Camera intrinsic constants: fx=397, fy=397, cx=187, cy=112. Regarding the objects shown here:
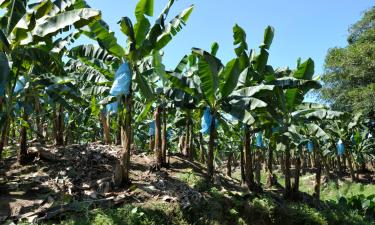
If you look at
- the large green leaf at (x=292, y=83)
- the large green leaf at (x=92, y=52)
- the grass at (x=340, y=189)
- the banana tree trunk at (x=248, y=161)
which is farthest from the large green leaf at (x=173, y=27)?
the grass at (x=340, y=189)

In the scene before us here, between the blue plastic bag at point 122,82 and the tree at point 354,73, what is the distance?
15131mm

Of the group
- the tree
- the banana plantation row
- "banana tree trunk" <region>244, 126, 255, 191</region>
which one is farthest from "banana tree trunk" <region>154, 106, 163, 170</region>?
the tree

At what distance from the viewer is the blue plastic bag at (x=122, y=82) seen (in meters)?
8.78

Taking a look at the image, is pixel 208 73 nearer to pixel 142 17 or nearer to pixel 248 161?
pixel 142 17

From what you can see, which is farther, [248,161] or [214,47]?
[214,47]

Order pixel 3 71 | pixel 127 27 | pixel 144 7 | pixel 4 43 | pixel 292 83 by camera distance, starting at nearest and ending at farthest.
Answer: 1. pixel 3 71
2. pixel 4 43
3. pixel 127 27
4. pixel 144 7
5. pixel 292 83

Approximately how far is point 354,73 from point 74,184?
1689 centimetres

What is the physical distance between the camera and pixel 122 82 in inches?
348

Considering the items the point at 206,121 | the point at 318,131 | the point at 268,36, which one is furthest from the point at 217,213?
the point at 268,36

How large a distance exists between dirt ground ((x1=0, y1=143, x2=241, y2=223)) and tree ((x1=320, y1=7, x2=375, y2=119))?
36.5 ft

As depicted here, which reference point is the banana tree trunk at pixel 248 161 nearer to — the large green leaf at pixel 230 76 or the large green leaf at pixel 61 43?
the large green leaf at pixel 230 76

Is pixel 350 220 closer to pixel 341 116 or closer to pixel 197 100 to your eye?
pixel 341 116

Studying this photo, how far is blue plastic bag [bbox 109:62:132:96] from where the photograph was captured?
8781 mm

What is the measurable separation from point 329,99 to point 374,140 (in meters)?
7.04
